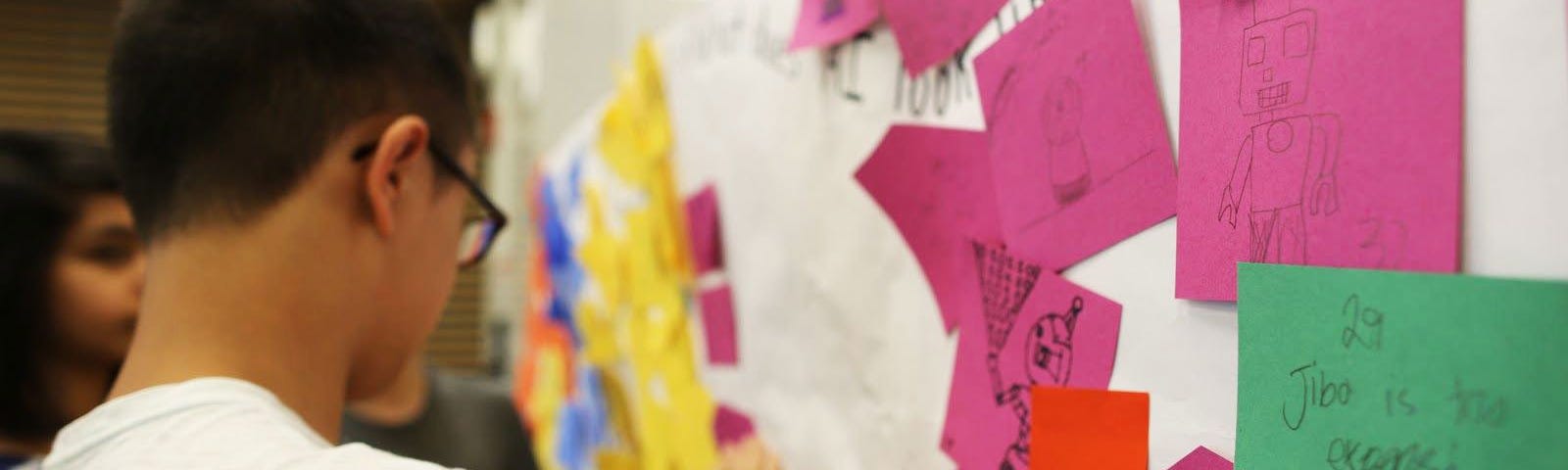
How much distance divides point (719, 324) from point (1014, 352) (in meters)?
0.51

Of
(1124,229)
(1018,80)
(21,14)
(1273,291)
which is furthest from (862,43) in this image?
(21,14)

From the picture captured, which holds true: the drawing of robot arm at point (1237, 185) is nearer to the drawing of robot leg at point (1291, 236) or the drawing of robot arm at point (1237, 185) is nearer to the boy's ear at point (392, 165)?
the drawing of robot leg at point (1291, 236)

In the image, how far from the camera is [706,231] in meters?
1.09

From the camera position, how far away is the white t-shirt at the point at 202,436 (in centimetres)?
57

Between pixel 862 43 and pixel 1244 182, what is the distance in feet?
1.19

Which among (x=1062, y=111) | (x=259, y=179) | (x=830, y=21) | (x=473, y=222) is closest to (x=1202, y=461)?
(x=1062, y=111)

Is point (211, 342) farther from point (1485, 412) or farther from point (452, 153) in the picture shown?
point (1485, 412)

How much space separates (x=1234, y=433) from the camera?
1.45 feet

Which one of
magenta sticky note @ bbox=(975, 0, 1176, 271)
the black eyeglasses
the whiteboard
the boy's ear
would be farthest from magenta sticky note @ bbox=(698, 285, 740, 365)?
magenta sticky note @ bbox=(975, 0, 1176, 271)

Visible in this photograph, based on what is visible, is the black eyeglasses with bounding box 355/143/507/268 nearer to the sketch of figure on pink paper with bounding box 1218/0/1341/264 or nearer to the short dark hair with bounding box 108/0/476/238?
the short dark hair with bounding box 108/0/476/238

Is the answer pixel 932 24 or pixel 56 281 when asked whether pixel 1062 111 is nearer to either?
pixel 932 24

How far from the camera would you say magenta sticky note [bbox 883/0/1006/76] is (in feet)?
2.04

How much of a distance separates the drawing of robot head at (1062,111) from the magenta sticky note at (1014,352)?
71 millimetres

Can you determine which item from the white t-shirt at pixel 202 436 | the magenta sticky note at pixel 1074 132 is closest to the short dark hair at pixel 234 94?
the white t-shirt at pixel 202 436
